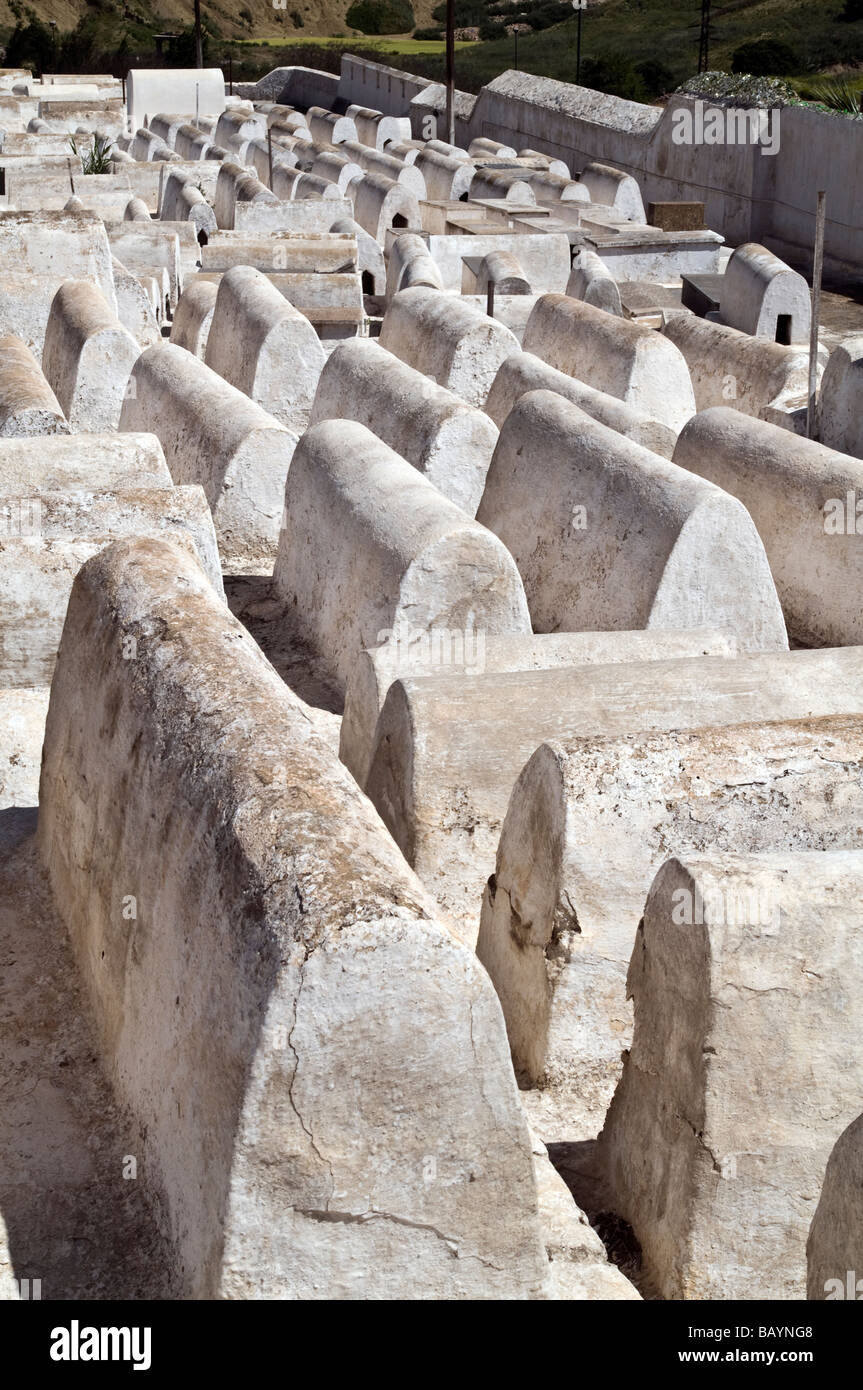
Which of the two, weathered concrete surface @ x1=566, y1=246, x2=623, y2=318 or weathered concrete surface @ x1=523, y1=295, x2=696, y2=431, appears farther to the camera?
weathered concrete surface @ x1=566, y1=246, x2=623, y2=318

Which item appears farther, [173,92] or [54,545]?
[173,92]

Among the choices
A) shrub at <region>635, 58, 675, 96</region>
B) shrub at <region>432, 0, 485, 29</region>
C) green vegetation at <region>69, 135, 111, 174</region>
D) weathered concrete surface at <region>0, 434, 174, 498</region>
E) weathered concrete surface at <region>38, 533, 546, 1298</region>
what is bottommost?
weathered concrete surface at <region>38, 533, 546, 1298</region>

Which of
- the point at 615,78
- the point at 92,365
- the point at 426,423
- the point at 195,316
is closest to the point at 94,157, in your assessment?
the point at 195,316

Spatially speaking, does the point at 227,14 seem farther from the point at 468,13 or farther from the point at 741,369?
the point at 741,369

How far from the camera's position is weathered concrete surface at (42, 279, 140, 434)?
10.8 meters

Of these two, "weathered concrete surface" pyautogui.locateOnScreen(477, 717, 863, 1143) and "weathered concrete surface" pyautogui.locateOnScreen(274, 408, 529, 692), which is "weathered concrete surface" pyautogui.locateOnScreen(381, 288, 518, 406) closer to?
"weathered concrete surface" pyautogui.locateOnScreen(274, 408, 529, 692)

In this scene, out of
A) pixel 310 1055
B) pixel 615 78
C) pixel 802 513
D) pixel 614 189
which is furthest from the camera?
pixel 615 78

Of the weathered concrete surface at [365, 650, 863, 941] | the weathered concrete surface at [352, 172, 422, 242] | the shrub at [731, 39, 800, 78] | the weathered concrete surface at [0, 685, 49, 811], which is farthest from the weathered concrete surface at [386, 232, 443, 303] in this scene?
the shrub at [731, 39, 800, 78]

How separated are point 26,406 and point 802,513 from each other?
4198 millimetres

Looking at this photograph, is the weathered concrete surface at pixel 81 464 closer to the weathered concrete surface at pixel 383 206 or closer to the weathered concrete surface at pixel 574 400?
the weathered concrete surface at pixel 574 400

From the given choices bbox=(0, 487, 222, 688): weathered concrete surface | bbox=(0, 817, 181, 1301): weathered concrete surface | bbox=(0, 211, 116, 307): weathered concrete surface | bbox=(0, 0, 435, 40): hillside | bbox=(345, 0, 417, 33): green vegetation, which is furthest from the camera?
bbox=(345, 0, 417, 33): green vegetation

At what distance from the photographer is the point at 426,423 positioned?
955cm

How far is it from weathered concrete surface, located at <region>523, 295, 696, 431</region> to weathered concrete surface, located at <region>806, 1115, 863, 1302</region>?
8.36m
